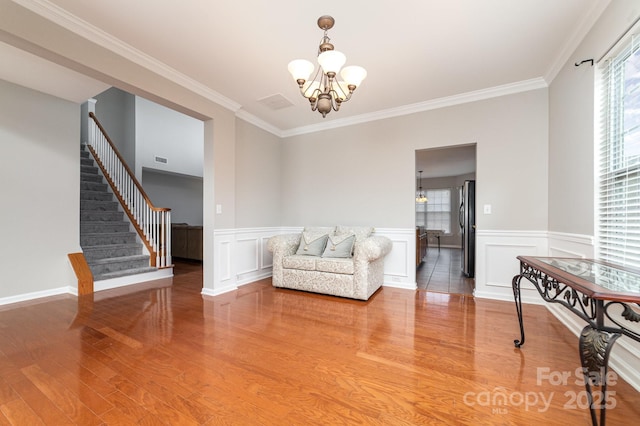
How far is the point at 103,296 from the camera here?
3467mm

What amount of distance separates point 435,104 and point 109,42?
385 centimetres

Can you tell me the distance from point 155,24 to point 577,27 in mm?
3697

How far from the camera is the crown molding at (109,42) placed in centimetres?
206

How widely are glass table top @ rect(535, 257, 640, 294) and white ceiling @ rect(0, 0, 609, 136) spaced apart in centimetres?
200

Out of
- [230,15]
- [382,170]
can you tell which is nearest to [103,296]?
[230,15]

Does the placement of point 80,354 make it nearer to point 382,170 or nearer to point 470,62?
point 382,170

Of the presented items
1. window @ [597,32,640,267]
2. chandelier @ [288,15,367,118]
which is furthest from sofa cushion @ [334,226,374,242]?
window @ [597,32,640,267]

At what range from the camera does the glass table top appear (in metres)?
1.23

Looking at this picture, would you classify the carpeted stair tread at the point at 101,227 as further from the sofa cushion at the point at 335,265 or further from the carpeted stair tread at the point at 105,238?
the sofa cushion at the point at 335,265

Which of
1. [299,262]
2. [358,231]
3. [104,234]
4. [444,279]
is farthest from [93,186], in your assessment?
Answer: [444,279]

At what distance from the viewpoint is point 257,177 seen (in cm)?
453

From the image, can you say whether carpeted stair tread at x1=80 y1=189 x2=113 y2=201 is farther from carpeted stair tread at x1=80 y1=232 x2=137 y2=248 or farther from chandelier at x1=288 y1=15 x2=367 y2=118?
chandelier at x1=288 y1=15 x2=367 y2=118

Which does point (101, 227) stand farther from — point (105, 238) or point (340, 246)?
point (340, 246)

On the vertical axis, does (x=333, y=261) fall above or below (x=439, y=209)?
below
